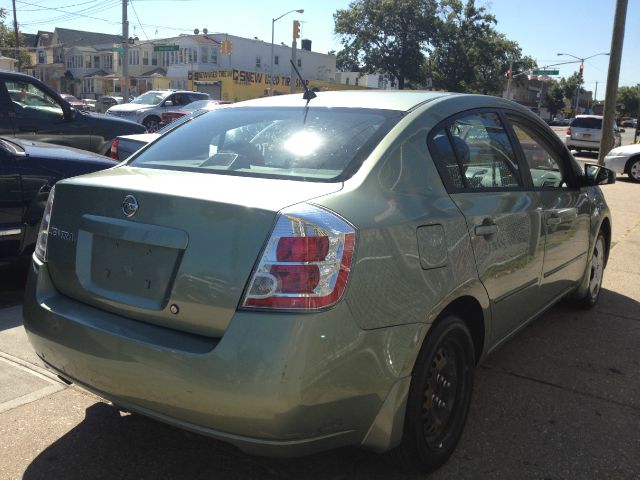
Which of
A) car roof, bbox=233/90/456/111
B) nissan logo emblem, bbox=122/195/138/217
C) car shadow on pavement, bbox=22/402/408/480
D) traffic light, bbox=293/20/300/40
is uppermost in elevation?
traffic light, bbox=293/20/300/40

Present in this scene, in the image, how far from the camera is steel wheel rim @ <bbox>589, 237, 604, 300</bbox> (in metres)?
Result: 4.94

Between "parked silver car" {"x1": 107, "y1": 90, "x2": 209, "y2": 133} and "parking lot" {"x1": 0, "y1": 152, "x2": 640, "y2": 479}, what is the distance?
17.2 m

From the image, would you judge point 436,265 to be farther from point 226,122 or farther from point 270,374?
point 226,122

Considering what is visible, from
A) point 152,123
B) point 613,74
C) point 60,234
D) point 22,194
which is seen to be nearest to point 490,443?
point 60,234

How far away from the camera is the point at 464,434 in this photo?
3029 millimetres

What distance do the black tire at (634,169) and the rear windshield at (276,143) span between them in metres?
14.8

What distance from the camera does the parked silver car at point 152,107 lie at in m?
20.4

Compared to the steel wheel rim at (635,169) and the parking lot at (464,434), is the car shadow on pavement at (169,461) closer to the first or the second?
the parking lot at (464,434)

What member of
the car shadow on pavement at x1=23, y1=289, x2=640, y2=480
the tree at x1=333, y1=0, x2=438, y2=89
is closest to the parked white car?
the car shadow on pavement at x1=23, y1=289, x2=640, y2=480

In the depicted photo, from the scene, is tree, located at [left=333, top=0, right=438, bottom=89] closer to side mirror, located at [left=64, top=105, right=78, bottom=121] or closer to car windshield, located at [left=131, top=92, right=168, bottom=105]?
car windshield, located at [left=131, top=92, right=168, bottom=105]

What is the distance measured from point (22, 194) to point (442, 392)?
373 centimetres

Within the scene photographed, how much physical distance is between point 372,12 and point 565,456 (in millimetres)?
60981

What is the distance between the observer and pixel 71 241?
258 centimetres

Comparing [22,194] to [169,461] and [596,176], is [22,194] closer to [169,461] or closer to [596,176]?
[169,461]
